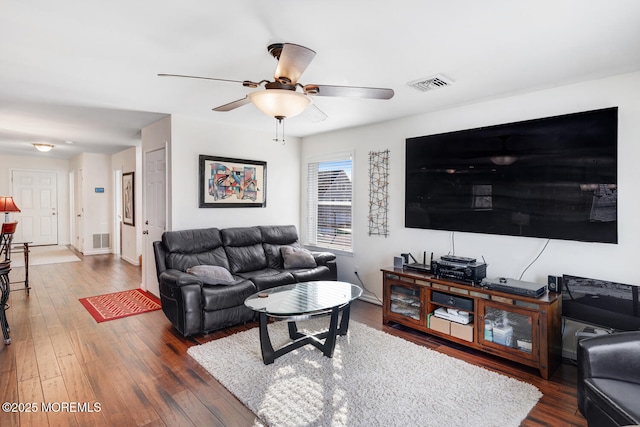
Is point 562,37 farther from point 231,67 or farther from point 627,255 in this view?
point 231,67

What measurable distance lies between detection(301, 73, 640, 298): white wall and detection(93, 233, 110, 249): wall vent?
20.2 feet

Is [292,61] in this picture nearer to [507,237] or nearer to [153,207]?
[507,237]

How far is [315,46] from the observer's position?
7.48ft

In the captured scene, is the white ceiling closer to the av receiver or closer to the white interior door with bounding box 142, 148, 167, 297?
the white interior door with bounding box 142, 148, 167, 297

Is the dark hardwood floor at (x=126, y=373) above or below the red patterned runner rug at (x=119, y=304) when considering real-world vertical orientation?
below

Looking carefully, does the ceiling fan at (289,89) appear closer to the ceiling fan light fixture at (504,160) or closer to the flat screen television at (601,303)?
the ceiling fan light fixture at (504,160)

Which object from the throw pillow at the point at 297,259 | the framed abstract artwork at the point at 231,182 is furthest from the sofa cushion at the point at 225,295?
the framed abstract artwork at the point at 231,182

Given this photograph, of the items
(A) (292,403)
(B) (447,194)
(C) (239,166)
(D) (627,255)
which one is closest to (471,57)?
(B) (447,194)

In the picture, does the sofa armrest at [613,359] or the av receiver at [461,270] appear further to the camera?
the av receiver at [461,270]

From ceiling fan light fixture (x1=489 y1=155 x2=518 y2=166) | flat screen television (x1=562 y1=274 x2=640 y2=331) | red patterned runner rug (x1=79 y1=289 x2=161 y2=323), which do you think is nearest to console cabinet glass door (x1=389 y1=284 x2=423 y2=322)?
flat screen television (x1=562 y1=274 x2=640 y2=331)

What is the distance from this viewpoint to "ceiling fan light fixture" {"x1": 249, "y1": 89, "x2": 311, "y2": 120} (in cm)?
210

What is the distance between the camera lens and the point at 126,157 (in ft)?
23.4

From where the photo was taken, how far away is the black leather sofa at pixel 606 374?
5.67 ft

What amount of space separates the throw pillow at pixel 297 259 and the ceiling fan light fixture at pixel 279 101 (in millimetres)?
2468
